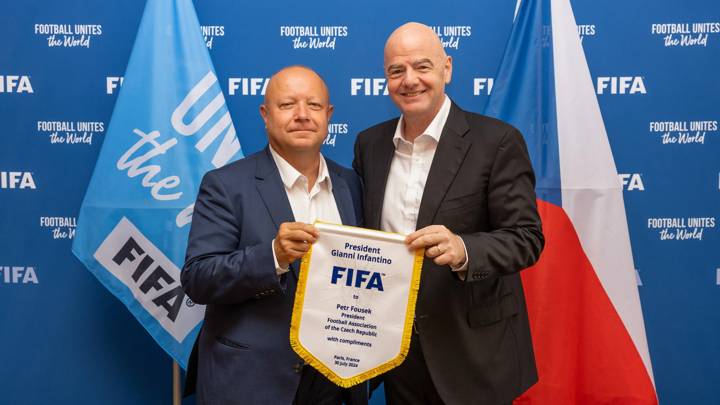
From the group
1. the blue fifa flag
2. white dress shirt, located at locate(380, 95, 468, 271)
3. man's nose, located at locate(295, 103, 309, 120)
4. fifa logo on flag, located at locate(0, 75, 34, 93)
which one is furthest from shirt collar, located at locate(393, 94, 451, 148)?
fifa logo on flag, located at locate(0, 75, 34, 93)

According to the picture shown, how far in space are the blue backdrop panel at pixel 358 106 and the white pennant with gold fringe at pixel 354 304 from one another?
1441 millimetres

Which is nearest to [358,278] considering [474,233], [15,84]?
[474,233]

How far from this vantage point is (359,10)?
2.89m

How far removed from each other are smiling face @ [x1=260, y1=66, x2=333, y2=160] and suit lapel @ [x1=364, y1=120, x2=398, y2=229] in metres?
0.23

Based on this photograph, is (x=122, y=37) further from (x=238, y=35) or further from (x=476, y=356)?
(x=476, y=356)

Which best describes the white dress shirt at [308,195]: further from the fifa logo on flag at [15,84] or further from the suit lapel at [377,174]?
the fifa logo on flag at [15,84]

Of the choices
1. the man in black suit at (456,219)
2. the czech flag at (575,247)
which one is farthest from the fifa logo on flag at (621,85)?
the man in black suit at (456,219)

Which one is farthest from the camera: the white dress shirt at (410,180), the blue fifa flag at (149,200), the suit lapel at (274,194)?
the blue fifa flag at (149,200)

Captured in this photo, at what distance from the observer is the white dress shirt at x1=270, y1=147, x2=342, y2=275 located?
5.79 feet

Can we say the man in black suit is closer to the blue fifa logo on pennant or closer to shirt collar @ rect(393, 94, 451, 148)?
shirt collar @ rect(393, 94, 451, 148)

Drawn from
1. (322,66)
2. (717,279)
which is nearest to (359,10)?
(322,66)

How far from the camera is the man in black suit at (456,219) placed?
1.76 metres

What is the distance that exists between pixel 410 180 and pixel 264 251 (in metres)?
0.54

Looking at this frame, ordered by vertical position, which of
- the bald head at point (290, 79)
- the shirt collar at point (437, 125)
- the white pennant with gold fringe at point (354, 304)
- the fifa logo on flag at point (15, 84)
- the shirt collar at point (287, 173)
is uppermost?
the fifa logo on flag at point (15, 84)
